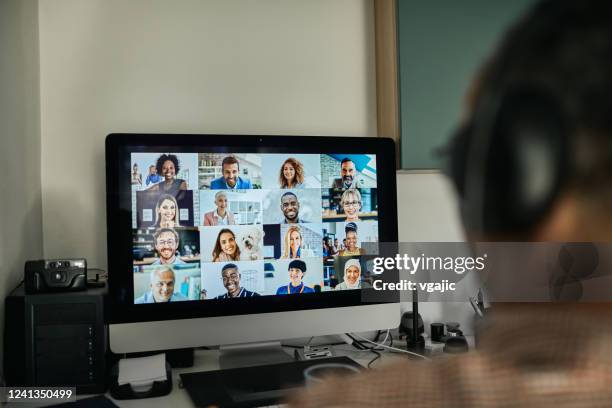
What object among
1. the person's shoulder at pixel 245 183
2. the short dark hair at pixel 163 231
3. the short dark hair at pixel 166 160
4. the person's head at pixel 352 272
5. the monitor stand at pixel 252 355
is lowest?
the monitor stand at pixel 252 355

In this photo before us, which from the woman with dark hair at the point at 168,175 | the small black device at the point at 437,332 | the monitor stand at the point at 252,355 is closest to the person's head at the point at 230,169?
the woman with dark hair at the point at 168,175

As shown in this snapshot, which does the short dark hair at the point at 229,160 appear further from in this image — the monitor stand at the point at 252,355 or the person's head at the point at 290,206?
the monitor stand at the point at 252,355

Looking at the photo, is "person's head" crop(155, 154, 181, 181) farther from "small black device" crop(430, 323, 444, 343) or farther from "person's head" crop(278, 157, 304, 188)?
"small black device" crop(430, 323, 444, 343)

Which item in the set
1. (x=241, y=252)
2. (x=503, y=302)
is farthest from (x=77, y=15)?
(x=503, y=302)

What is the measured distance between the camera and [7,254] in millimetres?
1226

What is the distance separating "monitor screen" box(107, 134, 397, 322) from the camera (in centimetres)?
124

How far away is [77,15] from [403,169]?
1.07 metres

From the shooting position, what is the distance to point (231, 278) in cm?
131

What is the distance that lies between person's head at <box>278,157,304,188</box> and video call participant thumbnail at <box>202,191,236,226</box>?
6.1 inches

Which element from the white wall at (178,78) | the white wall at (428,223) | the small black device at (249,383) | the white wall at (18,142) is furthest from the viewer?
the white wall at (428,223)

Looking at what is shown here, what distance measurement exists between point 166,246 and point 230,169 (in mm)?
248

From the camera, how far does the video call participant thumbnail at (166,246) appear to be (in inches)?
49.5

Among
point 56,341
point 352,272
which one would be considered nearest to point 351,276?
point 352,272

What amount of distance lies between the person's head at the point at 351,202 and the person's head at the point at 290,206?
13 centimetres
